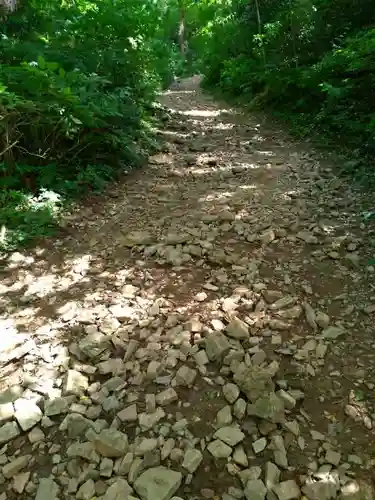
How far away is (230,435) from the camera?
2.27 meters

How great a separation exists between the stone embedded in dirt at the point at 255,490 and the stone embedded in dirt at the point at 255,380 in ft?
1.64

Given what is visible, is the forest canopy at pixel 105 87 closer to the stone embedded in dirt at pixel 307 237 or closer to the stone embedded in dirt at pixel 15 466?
the stone embedded in dirt at pixel 307 237

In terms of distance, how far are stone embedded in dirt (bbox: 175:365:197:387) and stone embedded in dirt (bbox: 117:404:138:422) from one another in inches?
13.6

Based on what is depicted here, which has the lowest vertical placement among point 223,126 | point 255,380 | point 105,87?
point 255,380

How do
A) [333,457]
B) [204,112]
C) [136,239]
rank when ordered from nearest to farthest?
[333,457], [136,239], [204,112]

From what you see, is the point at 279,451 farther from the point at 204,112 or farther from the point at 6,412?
the point at 204,112

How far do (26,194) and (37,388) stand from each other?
8.96 ft

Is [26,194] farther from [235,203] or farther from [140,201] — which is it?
[235,203]

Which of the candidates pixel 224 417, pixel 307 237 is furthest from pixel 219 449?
pixel 307 237

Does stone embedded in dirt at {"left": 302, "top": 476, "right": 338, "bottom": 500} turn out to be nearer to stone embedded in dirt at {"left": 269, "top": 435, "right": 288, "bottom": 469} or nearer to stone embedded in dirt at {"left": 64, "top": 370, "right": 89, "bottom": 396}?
stone embedded in dirt at {"left": 269, "top": 435, "right": 288, "bottom": 469}

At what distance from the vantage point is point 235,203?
16.4 ft

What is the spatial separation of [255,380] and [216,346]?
0.39 metres

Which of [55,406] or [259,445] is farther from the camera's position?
[55,406]

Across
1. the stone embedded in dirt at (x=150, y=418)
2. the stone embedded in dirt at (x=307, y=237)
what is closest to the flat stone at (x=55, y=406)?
the stone embedded in dirt at (x=150, y=418)
